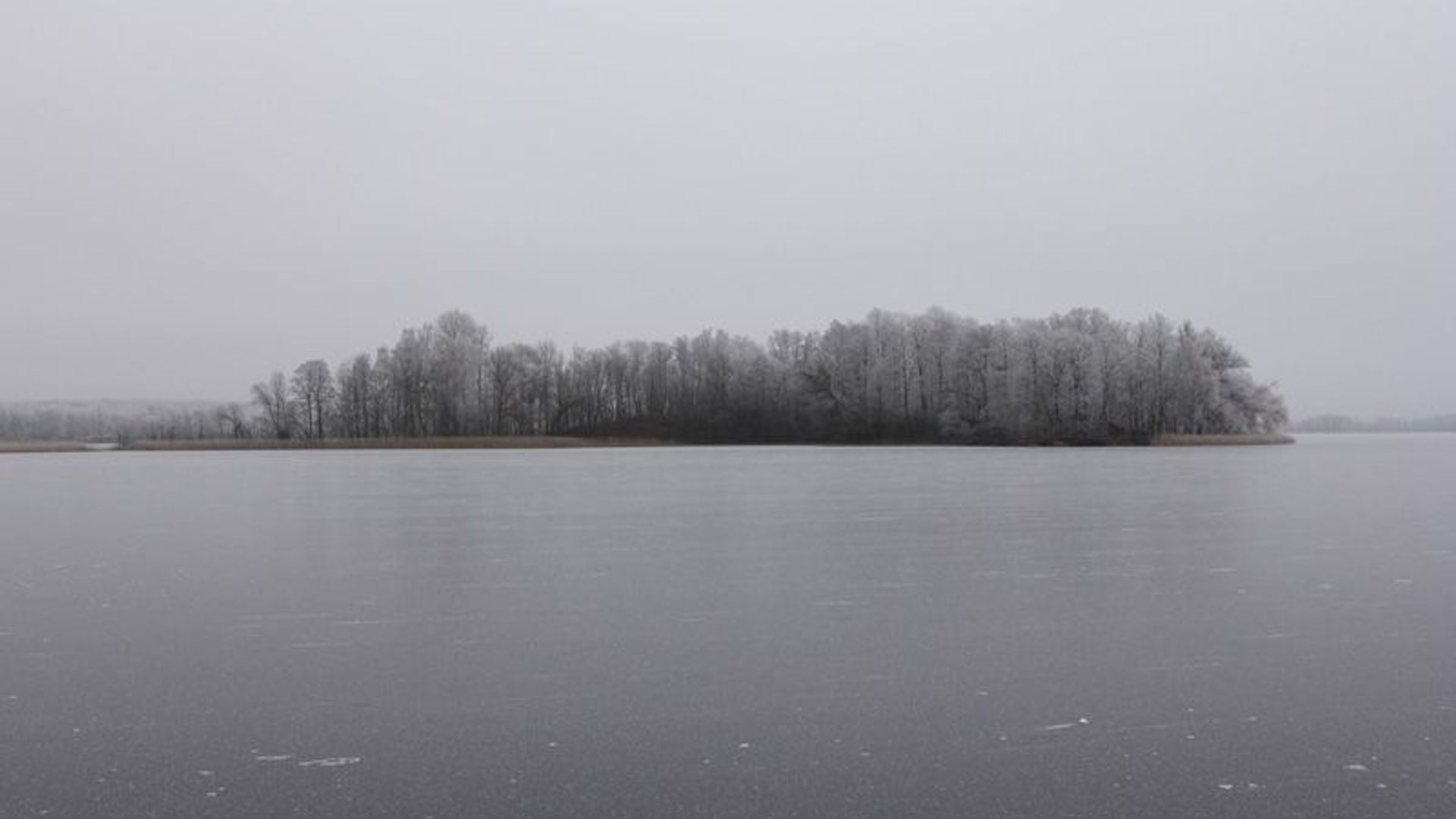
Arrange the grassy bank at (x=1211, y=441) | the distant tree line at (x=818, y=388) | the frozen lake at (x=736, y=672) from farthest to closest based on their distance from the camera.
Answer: the distant tree line at (x=818, y=388) < the grassy bank at (x=1211, y=441) < the frozen lake at (x=736, y=672)

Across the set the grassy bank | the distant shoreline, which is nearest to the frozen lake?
the grassy bank

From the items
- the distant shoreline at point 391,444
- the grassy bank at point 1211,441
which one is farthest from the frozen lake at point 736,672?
→ the distant shoreline at point 391,444

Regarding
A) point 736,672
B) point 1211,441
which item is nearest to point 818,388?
point 1211,441

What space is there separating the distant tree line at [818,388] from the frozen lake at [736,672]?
61.0 metres

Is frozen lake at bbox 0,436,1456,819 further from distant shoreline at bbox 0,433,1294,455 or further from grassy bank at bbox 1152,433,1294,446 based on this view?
distant shoreline at bbox 0,433,1294,455

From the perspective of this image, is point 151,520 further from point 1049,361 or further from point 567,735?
point 1049,361

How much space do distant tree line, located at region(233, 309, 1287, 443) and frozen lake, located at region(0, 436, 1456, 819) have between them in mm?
61048

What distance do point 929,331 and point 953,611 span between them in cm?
7904

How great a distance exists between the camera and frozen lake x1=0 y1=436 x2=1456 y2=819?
398 centimetres

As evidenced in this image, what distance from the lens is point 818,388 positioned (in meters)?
89.1

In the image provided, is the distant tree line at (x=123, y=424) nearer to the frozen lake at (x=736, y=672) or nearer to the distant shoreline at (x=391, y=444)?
the distant shoreline at (x=391, y=444)

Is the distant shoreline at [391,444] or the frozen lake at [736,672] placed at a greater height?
the distant shoreline at [391,444]

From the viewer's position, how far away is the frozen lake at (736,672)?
398cm

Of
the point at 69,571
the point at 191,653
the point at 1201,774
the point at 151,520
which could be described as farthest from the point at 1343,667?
the point at 151,520
